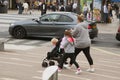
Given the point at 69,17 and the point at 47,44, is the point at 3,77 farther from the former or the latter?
the point at 69,17

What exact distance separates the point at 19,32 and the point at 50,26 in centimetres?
161

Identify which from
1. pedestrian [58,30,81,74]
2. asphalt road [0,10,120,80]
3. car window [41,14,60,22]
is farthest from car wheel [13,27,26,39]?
pedestrian [58,30,81,74]

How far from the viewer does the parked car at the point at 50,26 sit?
1897 centimetres

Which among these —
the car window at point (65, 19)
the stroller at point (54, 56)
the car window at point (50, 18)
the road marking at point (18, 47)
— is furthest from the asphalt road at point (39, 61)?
the car window at point (65, 19)

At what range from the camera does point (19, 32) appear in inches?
778

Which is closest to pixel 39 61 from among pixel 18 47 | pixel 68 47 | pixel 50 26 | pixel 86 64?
pixel 86 64

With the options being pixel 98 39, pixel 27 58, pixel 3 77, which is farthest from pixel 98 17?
pixel 3 77

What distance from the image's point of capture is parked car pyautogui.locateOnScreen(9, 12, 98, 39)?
747 inches

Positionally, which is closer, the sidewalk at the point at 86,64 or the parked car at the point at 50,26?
the sidewalk at the point at 86,64

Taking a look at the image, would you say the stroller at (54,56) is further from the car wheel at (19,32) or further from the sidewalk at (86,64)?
the car wheel at (19,32)

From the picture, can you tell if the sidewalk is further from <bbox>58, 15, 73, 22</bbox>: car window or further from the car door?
<bbox>58, 15, 73, 22</bbox>: car window

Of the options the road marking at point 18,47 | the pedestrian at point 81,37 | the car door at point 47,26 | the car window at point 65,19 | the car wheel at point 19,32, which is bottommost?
the road marking at point 18,47

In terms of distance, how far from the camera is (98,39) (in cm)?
2056

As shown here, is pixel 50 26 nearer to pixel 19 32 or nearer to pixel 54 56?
pixel 19 32
